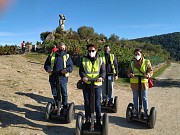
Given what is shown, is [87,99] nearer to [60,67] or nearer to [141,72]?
[60,67]

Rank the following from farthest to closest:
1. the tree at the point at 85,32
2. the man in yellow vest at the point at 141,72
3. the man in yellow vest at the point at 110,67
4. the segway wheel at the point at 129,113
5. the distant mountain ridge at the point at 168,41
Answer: the distant mountain ridge at the point at 168,41 < the tree at the point at 85,32 < the man in yellow vest at the point at 110,67 < the segway wheel at the point at 129,113 < the man in yellow vest at the point at 141,72

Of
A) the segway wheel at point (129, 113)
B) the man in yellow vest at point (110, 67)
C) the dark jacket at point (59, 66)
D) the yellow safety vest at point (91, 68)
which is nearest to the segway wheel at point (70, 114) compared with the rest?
the dark jacket at point (59, 66)

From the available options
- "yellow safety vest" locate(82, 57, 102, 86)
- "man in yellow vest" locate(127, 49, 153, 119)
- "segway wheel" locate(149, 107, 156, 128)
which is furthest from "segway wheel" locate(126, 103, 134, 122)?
"yellow safety vest" locate(82, 57, 102, 86)

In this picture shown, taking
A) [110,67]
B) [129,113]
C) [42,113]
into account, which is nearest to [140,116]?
[129,113]

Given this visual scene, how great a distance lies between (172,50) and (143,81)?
455ft

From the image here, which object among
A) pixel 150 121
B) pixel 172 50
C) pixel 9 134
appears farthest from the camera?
pixel 172 50

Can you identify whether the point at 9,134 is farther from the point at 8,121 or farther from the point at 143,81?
the point at 143,81

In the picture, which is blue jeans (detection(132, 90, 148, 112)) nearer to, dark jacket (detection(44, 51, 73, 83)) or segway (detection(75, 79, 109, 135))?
segway (detection(75, 79, 109, 135))

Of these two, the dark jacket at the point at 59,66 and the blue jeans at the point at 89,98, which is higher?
the dark jacket at the point at 59,66

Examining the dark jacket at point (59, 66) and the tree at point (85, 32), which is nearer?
the dark jacket at point (59, 66)

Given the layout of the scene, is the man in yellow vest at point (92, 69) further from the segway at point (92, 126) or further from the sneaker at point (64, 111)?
the sneaker at point (64, 111)

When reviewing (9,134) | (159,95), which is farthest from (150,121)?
(159,95)

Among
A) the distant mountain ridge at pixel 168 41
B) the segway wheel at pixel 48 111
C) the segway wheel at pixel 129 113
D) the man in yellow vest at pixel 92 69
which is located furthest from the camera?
the distant mountain ridge at pixel 168 41

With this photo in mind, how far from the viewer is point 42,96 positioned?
35.2 ft
